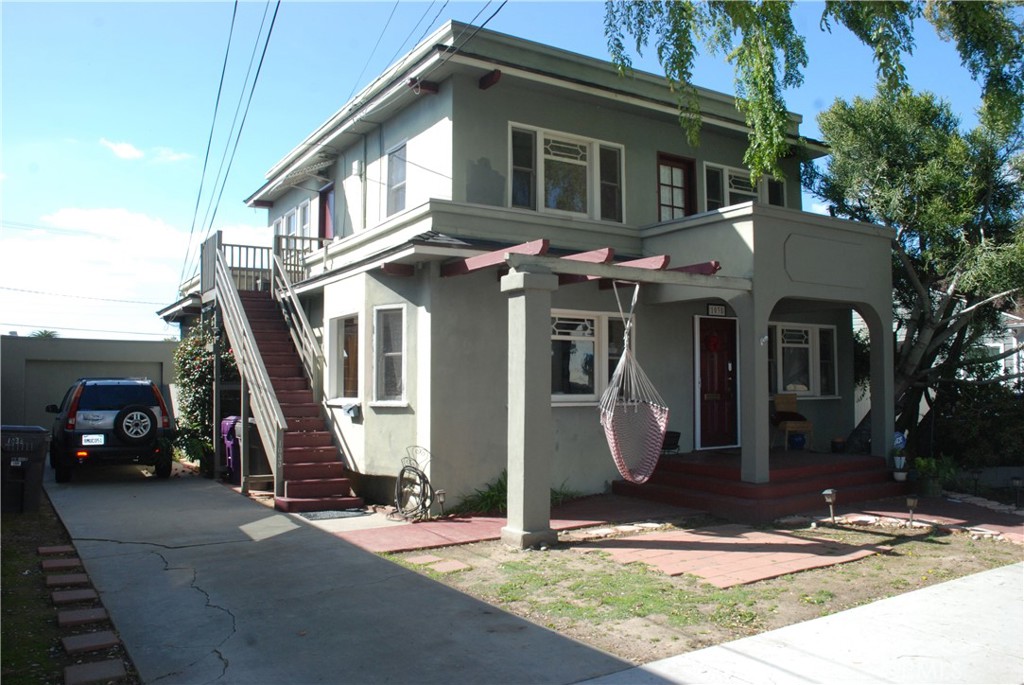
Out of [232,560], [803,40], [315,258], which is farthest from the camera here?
[315,258]

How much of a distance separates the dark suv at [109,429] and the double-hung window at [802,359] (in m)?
10.7

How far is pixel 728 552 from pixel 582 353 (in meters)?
4.10

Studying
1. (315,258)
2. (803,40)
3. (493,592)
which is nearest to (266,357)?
(315,258)

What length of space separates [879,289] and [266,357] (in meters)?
9.71

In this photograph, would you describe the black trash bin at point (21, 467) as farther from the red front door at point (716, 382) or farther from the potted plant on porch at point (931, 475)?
the potted plant on porch at point (931, 475)

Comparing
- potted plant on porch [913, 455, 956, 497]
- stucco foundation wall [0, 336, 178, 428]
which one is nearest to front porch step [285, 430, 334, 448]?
potted plant on porch [913, 455, 956, 497]

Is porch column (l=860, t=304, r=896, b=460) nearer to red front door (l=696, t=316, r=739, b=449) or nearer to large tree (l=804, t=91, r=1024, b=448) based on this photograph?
large tree (l=804, t=91, r=1024, b=448)

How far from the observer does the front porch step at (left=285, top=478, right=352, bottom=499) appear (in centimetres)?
1050

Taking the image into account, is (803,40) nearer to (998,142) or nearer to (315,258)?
(998,142)

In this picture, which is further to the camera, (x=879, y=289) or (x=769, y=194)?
(x=769, y=194)

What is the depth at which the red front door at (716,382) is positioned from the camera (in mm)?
12719

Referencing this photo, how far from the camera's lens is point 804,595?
654 centimetres

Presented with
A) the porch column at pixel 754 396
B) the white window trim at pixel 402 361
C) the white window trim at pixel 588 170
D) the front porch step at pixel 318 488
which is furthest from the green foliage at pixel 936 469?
the front porch step at pixel 318 488

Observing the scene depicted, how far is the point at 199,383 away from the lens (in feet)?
48.4
